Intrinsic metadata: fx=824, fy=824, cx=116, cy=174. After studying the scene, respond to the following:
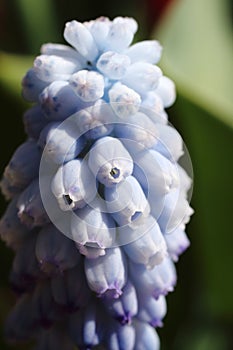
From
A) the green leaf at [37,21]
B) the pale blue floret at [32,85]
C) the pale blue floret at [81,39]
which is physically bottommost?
the green leaf at [37,21]

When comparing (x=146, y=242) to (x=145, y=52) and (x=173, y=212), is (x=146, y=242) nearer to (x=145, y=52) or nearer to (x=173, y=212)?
(x=173, y=212)

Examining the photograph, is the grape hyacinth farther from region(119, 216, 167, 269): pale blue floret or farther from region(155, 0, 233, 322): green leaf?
region(155, 0, 233, 322): green leaf

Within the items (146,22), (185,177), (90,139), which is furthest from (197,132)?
(146,22)

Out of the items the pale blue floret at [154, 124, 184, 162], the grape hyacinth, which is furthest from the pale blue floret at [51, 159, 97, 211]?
→ the pale blue floret at [154, 124, 184, 162]

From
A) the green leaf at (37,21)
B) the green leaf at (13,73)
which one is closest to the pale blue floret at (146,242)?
the green leaf at (13,73)

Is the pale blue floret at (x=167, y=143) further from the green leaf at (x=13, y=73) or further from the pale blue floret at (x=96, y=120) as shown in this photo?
the green leaf at (x=13, y=73)

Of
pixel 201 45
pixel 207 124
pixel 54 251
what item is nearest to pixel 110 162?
pixel 54 251
